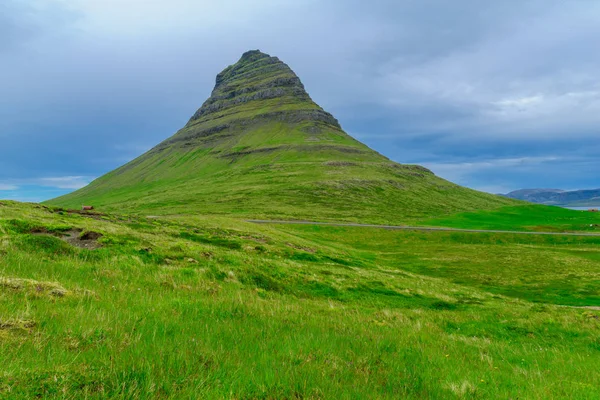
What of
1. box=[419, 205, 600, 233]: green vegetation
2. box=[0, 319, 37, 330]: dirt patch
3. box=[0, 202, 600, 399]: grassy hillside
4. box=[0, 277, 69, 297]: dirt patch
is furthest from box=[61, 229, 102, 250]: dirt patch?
box=[419, 205, 600, 233]: green vegetation

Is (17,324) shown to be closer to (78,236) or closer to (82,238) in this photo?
(82,238)

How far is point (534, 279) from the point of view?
1282 inches

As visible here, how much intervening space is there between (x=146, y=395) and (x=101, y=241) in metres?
14.8

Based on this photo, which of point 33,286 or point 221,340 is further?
point 33,286

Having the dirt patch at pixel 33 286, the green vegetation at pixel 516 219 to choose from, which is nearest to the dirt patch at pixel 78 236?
the dirt patch at pixel 33 286

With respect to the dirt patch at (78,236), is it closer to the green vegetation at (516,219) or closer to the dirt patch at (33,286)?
the dirt patch at (33,286)

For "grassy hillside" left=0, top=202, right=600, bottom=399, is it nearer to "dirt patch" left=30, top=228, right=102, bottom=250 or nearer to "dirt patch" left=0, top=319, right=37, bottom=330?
"dirt patch" left=0, top=319, right=37, bottom=330

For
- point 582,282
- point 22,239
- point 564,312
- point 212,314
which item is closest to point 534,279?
point 582,282

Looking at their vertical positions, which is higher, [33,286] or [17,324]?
[33,286]

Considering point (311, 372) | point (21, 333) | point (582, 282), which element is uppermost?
point (21, 333)

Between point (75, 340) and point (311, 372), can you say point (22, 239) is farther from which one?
point (311, 372)

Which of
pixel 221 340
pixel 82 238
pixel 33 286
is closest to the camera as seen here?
pixel 221 340

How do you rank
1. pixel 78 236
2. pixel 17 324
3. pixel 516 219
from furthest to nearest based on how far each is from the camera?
pixel 516 219 → pixel 78 236 → pixel 17 324

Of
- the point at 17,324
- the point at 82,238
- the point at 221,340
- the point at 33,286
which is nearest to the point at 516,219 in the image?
the point at 82,238
